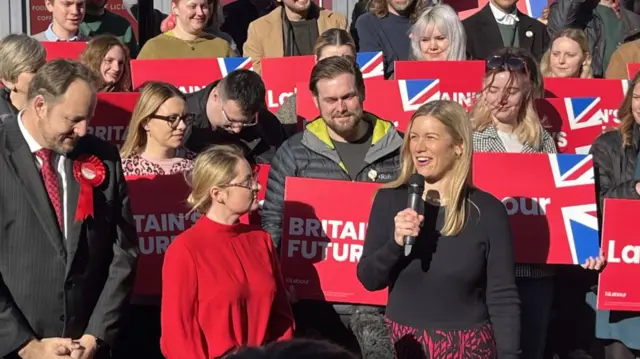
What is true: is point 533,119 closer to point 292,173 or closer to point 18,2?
point 292,173

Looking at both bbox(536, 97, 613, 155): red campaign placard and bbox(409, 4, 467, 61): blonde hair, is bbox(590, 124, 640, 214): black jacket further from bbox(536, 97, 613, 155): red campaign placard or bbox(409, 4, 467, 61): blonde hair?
bbox(409, 4, 467, 61): blonde hair

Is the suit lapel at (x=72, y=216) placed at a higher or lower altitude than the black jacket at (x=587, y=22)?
lower

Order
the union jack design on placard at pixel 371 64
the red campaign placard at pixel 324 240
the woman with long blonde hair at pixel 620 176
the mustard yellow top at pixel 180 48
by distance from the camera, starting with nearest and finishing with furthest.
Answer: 1. the red campaign placard at pixel 324 240
2. the woman with long blonde hair at pixel 620 176
3. the union jack design on placard at pixel 371 64
4. the mustard yellow top at pixel 180 48

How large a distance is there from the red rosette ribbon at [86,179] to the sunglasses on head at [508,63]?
2.51 meters

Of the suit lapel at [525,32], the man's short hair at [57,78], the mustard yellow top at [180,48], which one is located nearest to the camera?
the man's short hair at [57,78]

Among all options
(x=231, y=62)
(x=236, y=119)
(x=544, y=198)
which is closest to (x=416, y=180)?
(x=544, y=198)

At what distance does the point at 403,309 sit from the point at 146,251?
169cm

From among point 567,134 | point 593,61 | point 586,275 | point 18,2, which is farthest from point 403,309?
point 18,2

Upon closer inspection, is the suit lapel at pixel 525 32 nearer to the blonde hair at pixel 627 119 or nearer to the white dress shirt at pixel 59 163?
the blonde hair at pixel 627 119

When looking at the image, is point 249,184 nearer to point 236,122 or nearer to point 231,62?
point 236,122

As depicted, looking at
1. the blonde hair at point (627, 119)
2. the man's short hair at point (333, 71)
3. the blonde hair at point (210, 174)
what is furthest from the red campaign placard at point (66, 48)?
the blonde hair at point (627, 119)

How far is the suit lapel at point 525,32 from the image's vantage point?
29.2 feet

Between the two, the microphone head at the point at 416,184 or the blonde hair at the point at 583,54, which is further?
the blonde hair at the point at 583,54

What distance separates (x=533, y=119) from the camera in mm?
6535
